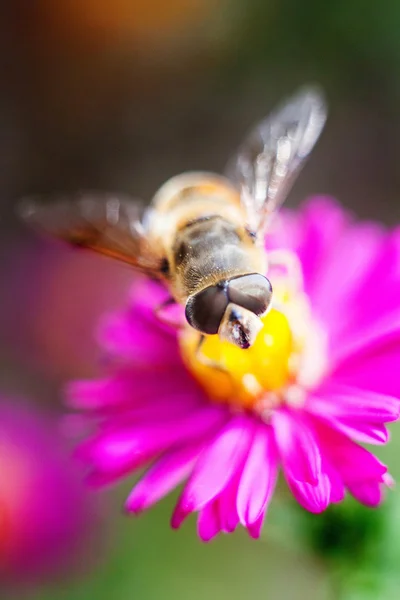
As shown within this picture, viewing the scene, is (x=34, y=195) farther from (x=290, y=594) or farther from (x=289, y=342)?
(x=289, y=342)

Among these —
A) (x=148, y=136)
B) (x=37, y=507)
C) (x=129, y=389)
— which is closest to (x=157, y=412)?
(x=129, y=389)

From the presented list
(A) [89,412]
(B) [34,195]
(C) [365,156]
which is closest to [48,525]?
(A) [89,412]

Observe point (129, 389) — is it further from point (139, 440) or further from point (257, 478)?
point (257, 478)

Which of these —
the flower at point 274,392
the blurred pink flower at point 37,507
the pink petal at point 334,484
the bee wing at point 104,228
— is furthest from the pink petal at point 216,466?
the blurred pink flower at point 37,507

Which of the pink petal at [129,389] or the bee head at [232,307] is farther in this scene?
the pink petal at [129,389]

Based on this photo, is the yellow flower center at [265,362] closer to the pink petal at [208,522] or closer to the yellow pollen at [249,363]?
the yellow pollen at [249,363]

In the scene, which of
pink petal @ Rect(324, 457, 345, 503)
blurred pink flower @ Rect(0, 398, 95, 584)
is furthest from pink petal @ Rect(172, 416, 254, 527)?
blurred pink flower @ Rect(0, 398, 95, 584)

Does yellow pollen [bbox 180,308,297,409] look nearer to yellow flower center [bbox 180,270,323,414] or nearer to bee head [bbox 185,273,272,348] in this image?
yellow flower center [bbox 180,270,323,414]
